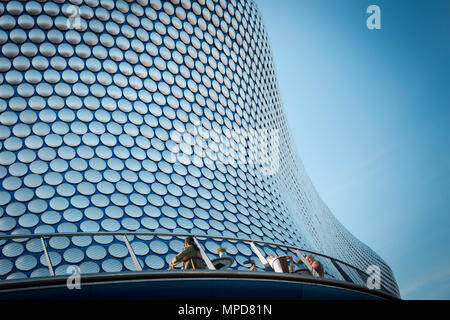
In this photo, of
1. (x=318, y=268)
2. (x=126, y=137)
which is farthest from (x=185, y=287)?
(x=126, y=137)

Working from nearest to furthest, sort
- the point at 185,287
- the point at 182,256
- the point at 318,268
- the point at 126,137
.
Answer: the point at 185,287, the point at 182,256, the point at 318,268, the point at 126,137

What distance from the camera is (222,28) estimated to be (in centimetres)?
1583

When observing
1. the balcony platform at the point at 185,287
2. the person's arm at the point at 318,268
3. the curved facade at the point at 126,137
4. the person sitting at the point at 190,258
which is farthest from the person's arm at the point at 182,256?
the curved facade at the point at 126,137

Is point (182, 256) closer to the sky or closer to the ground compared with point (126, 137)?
closer to the ground

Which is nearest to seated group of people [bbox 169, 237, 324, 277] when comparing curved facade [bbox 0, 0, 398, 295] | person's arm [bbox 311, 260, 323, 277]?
person's arm [bbox 311, 260, 323, 277]

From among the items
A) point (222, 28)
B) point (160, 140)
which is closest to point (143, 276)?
point (160, 140)

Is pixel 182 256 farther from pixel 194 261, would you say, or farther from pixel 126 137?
pixel 126 137

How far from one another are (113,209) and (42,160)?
2.32 meters

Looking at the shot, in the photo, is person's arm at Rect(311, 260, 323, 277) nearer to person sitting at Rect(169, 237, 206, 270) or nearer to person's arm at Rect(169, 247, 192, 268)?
person sitting at Rect(169, 237, 206, 270)

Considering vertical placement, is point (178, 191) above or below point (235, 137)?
below

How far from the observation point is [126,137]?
11086mm

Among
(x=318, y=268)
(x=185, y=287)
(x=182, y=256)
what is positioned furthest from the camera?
(x=318, y=268)

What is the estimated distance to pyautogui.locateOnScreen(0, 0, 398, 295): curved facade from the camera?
353 inches
